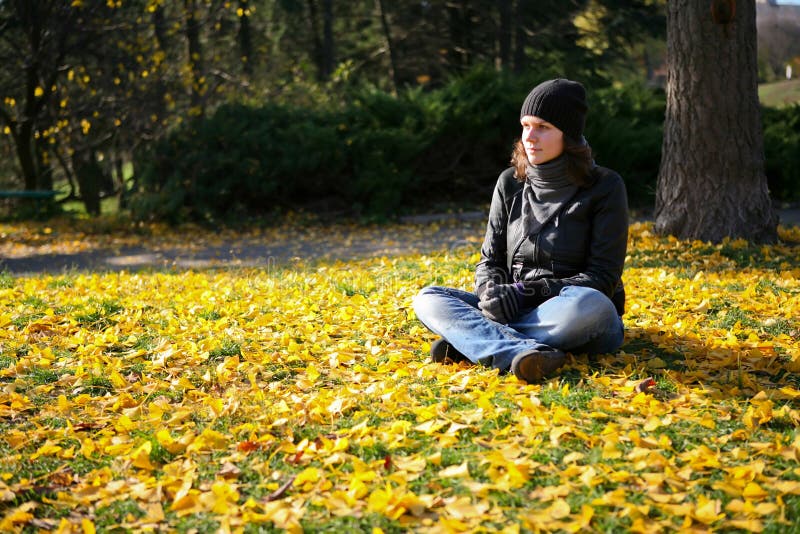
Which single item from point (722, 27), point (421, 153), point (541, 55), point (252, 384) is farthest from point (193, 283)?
point (541, 55)

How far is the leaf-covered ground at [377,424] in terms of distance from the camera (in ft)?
8.24

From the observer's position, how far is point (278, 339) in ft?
14.9

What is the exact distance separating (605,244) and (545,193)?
407mm

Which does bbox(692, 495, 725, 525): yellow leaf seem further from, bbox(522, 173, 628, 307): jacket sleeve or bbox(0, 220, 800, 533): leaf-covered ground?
bbox(522, 173, 628, 307): jacket sleeve

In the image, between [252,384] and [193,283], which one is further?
[193,283]

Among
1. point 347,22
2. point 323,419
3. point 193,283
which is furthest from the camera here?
point 347,22

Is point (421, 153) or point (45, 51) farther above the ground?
point (45, 51)

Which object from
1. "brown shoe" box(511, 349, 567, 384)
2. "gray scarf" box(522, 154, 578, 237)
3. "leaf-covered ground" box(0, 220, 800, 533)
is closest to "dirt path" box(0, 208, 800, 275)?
"leaf-covered ground" box(0, 220, 800, 533)

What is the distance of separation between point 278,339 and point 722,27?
16.7 ft

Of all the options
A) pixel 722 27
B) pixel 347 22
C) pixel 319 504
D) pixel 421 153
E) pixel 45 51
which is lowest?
pixel 319 504

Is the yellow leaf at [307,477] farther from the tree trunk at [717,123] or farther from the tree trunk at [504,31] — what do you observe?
the tree trunk at [504,31]

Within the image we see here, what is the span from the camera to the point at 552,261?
3.92 m

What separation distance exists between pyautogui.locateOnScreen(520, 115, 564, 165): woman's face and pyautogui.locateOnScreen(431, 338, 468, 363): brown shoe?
104cm

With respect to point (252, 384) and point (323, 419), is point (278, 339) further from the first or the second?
point (323, 419)
